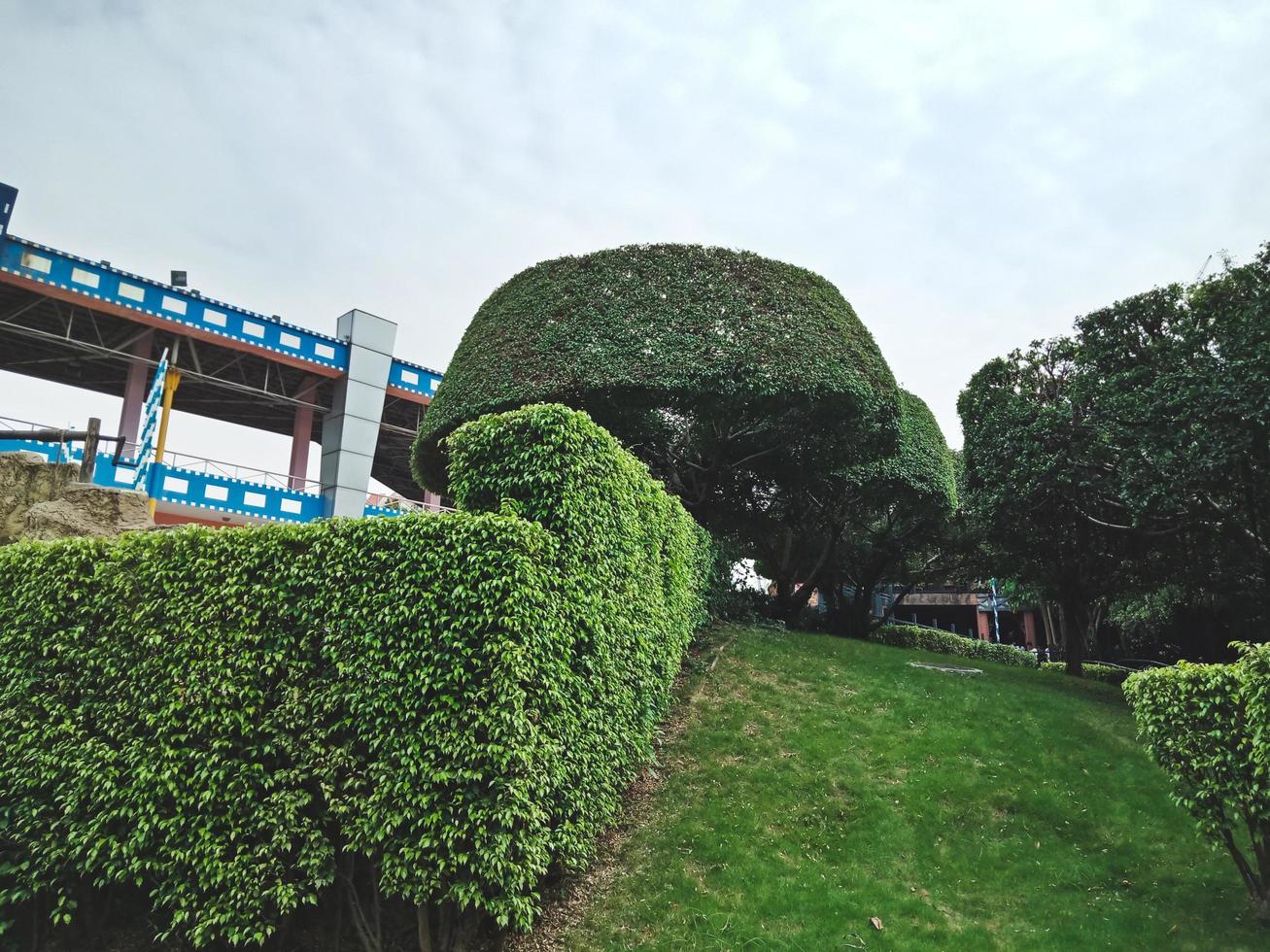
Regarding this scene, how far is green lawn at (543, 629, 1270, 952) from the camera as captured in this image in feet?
22.0

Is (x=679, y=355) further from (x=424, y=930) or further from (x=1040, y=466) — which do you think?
(x=424, y=930)

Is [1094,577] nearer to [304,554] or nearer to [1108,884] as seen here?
[1108,884]

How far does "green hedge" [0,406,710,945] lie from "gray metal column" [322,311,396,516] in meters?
17.0

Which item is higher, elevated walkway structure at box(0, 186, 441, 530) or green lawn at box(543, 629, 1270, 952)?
elevated walkway structure at box(0, 186, 441, 530)

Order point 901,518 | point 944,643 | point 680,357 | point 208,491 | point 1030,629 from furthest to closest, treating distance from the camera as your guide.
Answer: point 1030,629, point 944,643, point 901,518, point 208,491, point 680,357

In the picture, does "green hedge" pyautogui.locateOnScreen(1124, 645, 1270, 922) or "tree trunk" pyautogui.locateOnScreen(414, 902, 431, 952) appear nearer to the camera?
"tree trunk" pyautogui.locateOnScreen(414, 902, 431, 952)

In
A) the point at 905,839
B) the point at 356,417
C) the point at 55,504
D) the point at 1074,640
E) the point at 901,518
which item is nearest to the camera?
the point at 905,839

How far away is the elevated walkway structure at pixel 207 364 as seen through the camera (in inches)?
785

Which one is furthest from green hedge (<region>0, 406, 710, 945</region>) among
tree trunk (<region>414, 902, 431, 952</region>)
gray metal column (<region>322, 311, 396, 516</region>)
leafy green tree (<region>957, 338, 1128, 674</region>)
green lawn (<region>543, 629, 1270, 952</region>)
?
gray metal column (<region>322, 311, 396, 516</region>)

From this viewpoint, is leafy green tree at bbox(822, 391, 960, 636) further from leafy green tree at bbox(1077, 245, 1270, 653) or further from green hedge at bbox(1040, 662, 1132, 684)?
green hedge at bbox(1040, 662, 1132, 684)

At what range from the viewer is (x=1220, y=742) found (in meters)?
6.43

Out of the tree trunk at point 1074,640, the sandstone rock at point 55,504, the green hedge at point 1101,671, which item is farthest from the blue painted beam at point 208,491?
the green hedge at point 1101,671

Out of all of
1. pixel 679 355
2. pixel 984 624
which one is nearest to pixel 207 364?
pixel 679 355

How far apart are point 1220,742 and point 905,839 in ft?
10.5
